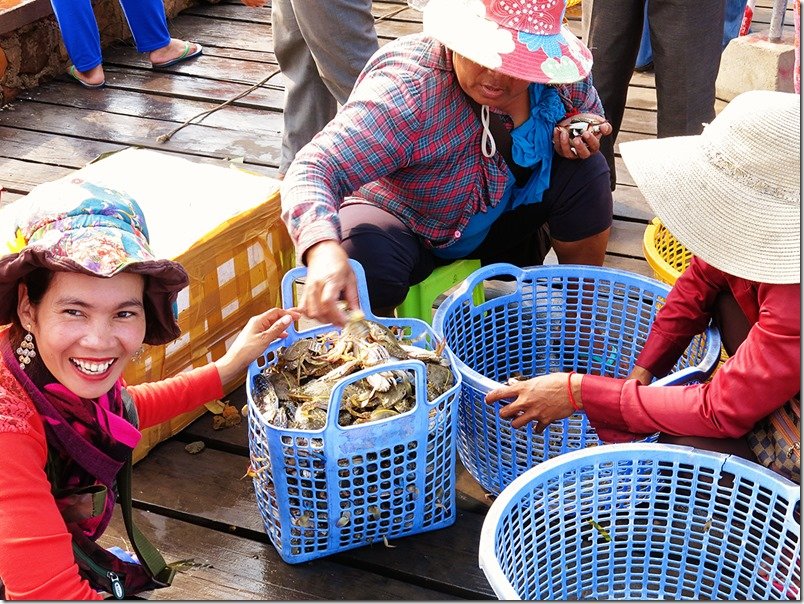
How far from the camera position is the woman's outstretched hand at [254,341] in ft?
6.57

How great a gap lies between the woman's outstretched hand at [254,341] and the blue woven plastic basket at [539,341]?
33 centimetres

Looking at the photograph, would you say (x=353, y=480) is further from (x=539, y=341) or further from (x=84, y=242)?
(x=539, y=341)

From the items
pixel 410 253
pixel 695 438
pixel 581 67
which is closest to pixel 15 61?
pixel 410 253

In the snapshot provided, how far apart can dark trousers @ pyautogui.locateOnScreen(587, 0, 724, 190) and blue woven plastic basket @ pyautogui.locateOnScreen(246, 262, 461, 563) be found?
1.43 metres

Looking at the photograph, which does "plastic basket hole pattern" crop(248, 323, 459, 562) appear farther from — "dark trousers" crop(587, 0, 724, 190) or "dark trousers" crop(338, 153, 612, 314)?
"dark trousers" crop(587, 0, 724, 190)

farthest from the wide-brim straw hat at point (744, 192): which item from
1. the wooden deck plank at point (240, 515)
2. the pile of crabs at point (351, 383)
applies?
the wooden deck plank at point (240, 515)

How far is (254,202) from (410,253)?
44 centimetres

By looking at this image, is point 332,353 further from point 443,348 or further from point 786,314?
point 786,314

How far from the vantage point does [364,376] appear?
1.75m

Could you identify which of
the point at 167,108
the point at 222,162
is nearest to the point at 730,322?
the point at 222,162

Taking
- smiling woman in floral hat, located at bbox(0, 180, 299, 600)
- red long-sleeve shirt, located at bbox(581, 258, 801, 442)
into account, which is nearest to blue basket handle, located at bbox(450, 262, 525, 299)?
red long-sleeve shirt, located at bbox(581, 258, 801, 442)

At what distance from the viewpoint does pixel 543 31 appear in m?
2.13

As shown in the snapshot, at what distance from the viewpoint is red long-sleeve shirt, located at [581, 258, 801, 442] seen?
1642 millimetres

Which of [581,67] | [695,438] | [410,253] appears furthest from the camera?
[410,253]
